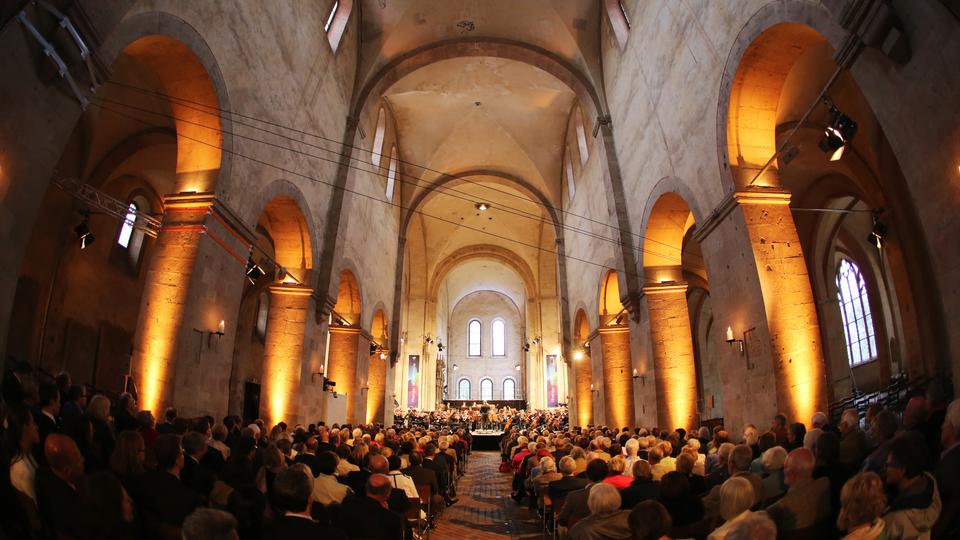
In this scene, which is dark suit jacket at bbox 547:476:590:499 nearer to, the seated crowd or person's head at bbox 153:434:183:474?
the seated crowd

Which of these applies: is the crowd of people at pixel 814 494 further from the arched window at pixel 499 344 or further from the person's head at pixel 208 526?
the arched window at pixel 499 344

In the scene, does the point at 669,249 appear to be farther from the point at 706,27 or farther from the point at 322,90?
the point at 322,90

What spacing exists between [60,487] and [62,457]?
0.55 feet

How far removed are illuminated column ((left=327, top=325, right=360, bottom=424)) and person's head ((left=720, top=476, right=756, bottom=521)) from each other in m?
14.9

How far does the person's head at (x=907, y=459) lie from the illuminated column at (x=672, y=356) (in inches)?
375

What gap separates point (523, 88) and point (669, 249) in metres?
9.34

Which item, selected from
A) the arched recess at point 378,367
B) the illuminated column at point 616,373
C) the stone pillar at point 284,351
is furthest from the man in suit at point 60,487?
the arched recess at point 378,367

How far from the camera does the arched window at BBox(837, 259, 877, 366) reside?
17.9 meters

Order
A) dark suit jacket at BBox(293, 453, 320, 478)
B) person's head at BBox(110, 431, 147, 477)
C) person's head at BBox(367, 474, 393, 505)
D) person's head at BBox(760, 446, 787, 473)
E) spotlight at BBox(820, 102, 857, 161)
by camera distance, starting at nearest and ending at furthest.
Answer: person's head at BBox(110, 431, 147, 477) < person's head at BBox(367, 474, 393, 505) < person's head at BBox(760, 446, 787, 473) < dark suit jacket at BBox(293, 453, 320, 478) < spotlight at BBox(820, 102, 857, 161)

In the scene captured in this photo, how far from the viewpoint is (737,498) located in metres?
3.24

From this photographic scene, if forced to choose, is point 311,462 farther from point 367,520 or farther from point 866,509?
point 866,509

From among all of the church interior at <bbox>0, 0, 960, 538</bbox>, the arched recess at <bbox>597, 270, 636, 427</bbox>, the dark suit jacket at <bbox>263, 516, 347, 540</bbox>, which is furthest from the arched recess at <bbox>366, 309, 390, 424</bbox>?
the dark suit jacket at <bbox>263, 516, 347, 540</bbox>

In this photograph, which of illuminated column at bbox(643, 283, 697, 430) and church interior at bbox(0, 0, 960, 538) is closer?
church interior at bbox(0, 0, 960, 538)

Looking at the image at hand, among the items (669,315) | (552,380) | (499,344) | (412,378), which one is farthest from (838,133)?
(499,344)
